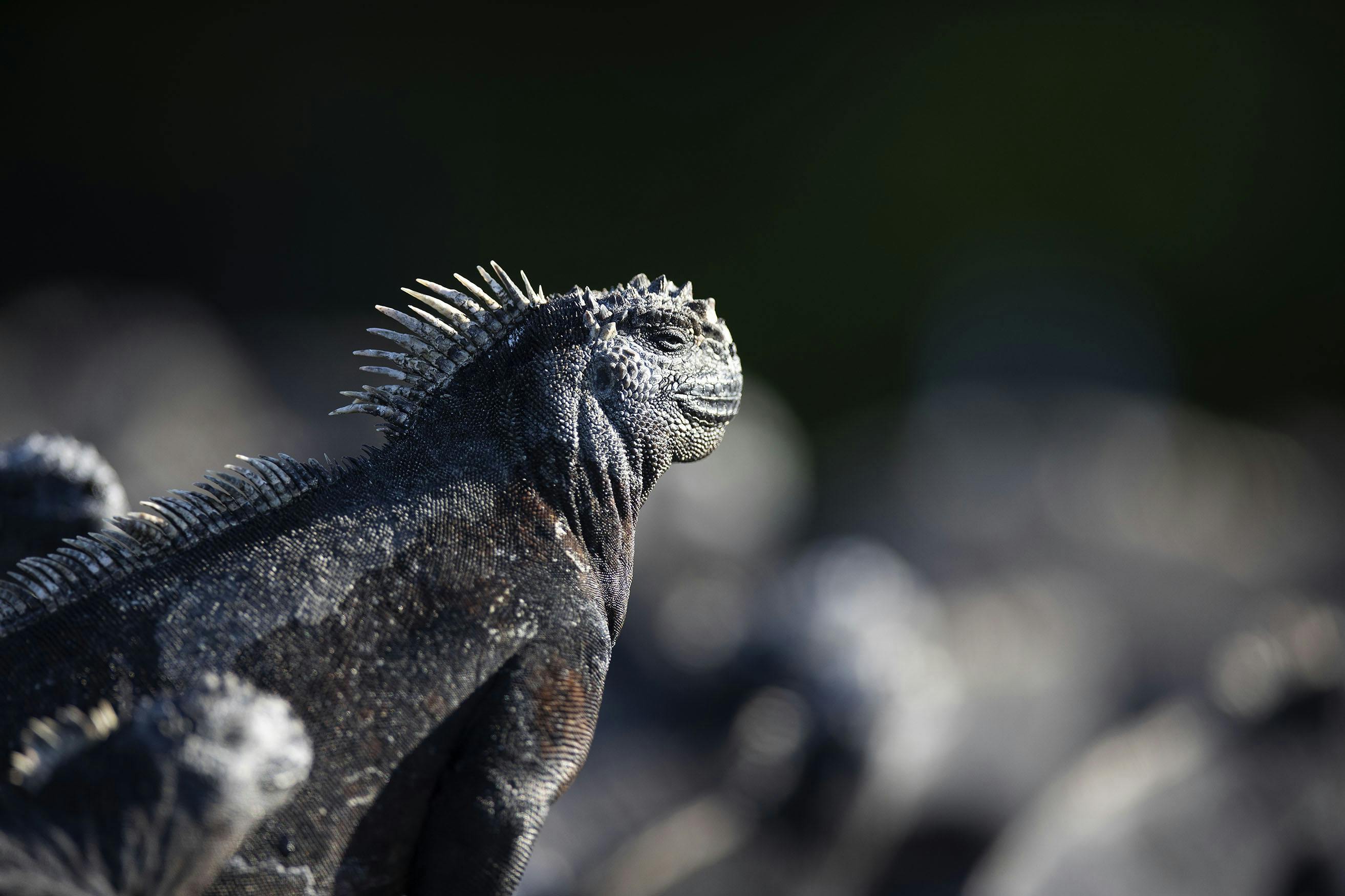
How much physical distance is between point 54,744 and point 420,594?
49cm

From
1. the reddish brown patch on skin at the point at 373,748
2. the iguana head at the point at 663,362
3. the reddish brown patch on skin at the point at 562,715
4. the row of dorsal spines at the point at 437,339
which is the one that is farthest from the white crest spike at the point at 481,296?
the reddish brown patch on skin at the point at 373,748

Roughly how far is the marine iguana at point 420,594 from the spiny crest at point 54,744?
12 centimetres

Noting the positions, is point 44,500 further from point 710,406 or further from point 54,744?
point 710,406

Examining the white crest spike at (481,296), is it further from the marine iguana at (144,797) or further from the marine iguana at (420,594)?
the marine iguana at (144,797)

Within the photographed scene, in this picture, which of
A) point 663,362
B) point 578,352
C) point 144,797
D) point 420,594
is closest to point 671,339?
point 663,362

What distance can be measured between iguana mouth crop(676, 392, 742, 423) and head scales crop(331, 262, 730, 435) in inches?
6.0

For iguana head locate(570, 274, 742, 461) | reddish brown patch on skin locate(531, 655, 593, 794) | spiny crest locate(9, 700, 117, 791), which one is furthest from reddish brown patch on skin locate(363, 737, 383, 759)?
iguana head locate(570, 274, 742, 461)

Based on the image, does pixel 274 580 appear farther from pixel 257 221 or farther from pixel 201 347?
pixel 257 221

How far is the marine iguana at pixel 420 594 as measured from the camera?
4.91 feet

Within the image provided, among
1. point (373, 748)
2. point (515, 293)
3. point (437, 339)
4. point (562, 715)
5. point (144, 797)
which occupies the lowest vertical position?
point (144, 797)

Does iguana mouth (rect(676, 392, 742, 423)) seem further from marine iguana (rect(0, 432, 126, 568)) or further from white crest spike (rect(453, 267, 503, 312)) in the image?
marine iguana (rect(0, 432, 126, 568))

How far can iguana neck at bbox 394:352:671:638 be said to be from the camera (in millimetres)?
1764

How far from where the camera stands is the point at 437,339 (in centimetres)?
184

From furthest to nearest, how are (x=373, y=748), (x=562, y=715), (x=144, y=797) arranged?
(x=562, y=715)
(x=373, y=748)
(x=144, y=797)
